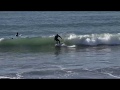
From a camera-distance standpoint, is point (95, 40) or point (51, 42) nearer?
point (51, 42)

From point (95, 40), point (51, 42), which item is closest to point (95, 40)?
point (95, 40)

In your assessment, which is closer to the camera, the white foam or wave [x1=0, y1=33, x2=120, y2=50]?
wave [x1=0, y1=33, x2=120, y2=50]

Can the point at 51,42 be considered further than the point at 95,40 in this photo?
No

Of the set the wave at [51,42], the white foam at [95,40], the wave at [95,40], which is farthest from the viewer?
the white foam at [95,40]

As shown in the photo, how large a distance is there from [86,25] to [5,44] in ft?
46.6

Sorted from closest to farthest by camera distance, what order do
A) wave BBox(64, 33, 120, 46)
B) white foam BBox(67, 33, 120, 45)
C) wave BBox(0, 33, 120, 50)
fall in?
wave BBox(0, 33, 120, 50) → wave BBox(64, 33, 120, 46) → white foam BBox(67, 33, 120, 45)

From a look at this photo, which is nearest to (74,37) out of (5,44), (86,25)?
(5,44)

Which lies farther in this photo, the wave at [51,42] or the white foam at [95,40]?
the white foam at [95,40]

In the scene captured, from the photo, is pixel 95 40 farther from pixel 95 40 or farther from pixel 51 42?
pixel 51 42

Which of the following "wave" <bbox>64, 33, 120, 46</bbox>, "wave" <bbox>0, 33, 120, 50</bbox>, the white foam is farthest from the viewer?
the white foam

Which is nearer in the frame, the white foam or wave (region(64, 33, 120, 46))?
wave (region(64, 33, 120, 46))

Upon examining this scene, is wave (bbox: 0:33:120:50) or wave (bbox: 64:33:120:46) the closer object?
wave (bbox: 0:33:120:50)

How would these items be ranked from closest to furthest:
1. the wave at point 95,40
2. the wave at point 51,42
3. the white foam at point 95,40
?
1. the wave at point 51,42
2. the wave at point 95,40
3. the white foam at point 95,40

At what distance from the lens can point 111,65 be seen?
38.8ft
